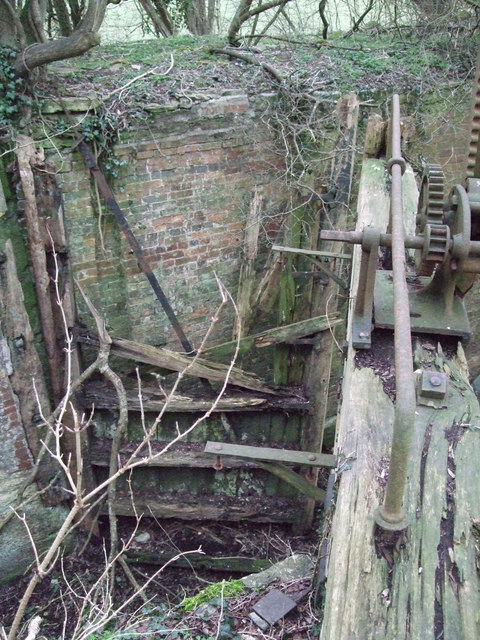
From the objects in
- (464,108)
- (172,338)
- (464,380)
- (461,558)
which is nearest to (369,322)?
(464,380)

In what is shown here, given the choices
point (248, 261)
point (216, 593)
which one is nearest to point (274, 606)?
point (216, 593)

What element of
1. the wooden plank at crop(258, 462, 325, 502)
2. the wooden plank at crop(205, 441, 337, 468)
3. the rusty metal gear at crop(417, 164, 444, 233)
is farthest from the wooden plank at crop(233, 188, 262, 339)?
the rusty metal gear at crop(417, 164, 444, 233)

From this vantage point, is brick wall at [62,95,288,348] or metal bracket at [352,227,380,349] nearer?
metal bracket at [352,227,380,349]

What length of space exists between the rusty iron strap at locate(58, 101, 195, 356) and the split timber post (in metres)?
3.43

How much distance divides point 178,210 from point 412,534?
4.32 metres

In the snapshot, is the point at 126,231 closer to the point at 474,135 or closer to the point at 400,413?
the point at 474,135

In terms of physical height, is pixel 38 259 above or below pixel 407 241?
below

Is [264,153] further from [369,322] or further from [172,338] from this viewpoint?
[369,322]

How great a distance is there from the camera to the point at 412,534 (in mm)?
1503

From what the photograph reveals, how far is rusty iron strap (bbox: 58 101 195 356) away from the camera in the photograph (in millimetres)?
4719

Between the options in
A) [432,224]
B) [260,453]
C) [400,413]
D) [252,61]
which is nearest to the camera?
[400,413]

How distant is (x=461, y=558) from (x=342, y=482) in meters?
0.41

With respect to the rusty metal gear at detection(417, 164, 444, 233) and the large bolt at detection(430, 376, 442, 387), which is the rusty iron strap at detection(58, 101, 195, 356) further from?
the large bolt at detection(430, 376, 442, 387)

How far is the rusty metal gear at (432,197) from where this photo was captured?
2.46 m
